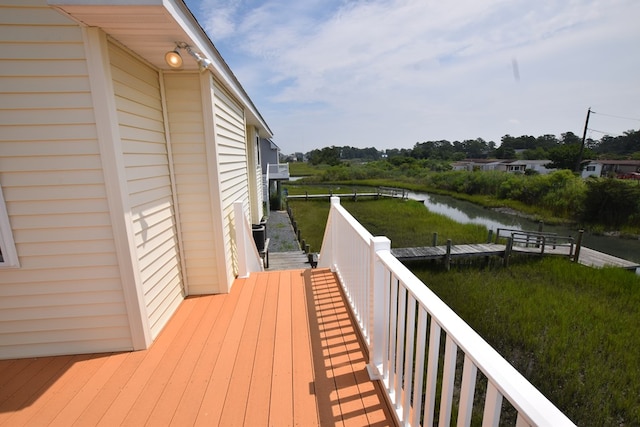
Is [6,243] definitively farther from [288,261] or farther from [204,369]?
[288,261]

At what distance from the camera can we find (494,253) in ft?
31.9

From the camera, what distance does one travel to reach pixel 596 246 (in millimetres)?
12656

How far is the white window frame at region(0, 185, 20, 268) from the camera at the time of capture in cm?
197

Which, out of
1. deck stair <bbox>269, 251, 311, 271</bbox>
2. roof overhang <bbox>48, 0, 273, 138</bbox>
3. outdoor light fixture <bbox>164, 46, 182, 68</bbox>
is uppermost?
roof overhang <bbox>48, 0, 273, 138</bbox>

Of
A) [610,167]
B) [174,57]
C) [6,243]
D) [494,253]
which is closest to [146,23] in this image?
[174,57]

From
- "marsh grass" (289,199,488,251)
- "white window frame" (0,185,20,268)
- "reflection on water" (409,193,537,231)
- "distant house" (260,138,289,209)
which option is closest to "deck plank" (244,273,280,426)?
"white window frame" (0,185,20,268)

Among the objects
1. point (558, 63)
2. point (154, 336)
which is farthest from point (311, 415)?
point (558, 63)

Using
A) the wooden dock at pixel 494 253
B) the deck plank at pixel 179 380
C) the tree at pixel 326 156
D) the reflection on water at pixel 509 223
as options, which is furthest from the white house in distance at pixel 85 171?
the tree at pixel 326 156

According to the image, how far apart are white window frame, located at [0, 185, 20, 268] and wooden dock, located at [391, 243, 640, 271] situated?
8.61 metres

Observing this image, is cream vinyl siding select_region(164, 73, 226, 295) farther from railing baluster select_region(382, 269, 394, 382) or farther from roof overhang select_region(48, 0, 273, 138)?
railing baluster select_region(382, 269, 394, 382)

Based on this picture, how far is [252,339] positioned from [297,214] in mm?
15677

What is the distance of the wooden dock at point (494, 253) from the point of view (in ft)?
30.8

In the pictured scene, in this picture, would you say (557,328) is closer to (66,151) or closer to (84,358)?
(84,358)

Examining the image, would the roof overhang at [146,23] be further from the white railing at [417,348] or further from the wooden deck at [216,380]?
the wooden deck at [216,380]
